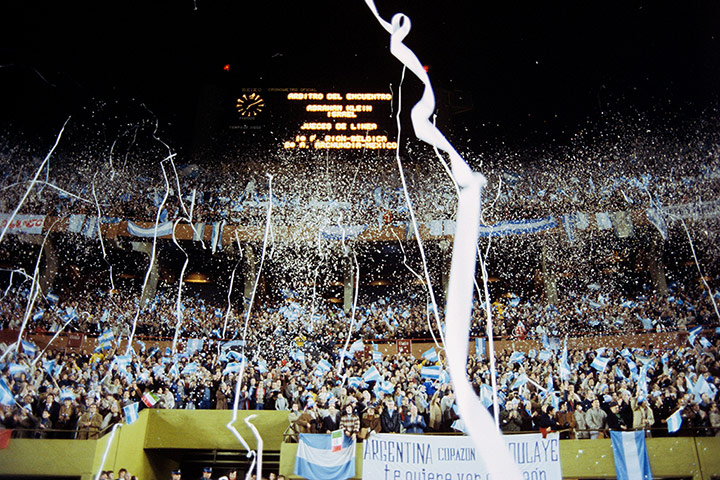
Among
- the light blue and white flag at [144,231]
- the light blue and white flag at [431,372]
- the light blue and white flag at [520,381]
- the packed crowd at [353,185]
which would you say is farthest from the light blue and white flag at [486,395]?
the light blue and white flag at [144,231]

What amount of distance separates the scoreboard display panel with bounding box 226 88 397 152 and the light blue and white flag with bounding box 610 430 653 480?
13.8 meters

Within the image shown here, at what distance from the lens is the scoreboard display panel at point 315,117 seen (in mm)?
20359

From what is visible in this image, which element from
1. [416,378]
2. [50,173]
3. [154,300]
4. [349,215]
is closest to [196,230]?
[154,300]

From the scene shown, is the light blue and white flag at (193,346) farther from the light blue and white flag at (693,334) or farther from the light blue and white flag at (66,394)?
the light blue and white flag at (693,334)

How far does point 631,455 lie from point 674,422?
92 cm

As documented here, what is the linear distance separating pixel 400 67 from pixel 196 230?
13.1 metres

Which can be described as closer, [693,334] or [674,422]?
[674,422]

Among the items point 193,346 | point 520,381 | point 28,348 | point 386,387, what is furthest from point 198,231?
point 520,381

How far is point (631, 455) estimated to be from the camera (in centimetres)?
870

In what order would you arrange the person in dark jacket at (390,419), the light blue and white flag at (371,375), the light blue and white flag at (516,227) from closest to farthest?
the person in dark jacket at (390,419), the light blue and white flag at (371,375), the light blue and white flag at (516,227)

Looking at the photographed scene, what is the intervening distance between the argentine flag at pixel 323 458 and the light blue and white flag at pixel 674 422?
5436 millimetres

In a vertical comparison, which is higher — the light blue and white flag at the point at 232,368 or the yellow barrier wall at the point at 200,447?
the light blue and white flag at the point at 232,368

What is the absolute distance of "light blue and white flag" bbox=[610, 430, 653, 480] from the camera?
8672mm

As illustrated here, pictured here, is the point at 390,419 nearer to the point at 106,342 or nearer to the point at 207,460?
the point at 207,460
